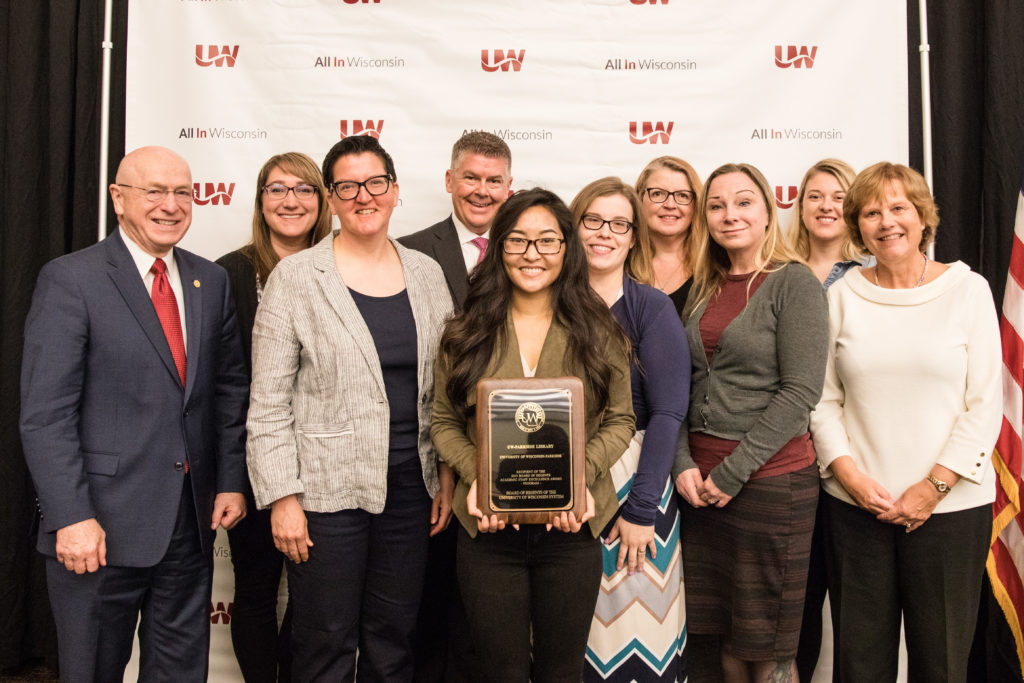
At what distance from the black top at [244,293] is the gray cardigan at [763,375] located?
1.44 meters

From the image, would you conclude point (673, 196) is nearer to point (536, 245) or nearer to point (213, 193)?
point (536, 245)

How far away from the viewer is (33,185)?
2.86 m

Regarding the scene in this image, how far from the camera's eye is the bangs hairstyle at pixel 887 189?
194cm

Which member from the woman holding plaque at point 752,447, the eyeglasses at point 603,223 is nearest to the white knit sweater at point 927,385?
the woman holding plaque at point 752,447

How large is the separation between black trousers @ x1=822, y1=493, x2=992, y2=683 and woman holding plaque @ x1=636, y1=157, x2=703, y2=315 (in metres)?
0.93

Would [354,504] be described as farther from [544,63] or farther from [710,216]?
[544,63]

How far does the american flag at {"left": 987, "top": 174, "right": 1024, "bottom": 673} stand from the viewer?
240 centimetres

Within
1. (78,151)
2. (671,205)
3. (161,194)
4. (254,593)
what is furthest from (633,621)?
(78,151)

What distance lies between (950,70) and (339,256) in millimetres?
2558

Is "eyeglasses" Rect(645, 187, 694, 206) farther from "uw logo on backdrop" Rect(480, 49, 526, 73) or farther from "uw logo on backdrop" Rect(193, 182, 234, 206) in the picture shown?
"uw logo on backdrop" Rect(193, 182, 234, 206)

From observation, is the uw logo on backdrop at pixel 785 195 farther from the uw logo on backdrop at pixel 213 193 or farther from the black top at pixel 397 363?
the uw logo on backdrop at pixel 213 193

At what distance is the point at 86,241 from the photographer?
9.53 feet

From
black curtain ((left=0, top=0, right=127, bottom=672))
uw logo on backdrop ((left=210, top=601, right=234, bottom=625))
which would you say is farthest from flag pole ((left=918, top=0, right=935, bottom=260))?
black curtain ((left=0, top=0, right=127, bottom=672))

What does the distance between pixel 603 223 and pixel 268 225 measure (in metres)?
1.24
